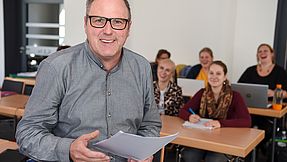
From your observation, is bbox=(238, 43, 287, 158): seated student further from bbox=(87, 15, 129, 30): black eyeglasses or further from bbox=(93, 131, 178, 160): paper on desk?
bbox=(87, 15, 129, 30): black eyeglasses

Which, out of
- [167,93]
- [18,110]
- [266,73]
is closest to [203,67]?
[266,73]

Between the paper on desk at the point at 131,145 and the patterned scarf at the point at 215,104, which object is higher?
the paper on desk at the point at 131,145

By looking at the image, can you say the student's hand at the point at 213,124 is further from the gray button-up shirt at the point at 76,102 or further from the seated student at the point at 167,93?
the gray button-up shirt at the point at 76,102

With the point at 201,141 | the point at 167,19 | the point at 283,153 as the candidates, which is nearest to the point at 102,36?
the point at 201,141

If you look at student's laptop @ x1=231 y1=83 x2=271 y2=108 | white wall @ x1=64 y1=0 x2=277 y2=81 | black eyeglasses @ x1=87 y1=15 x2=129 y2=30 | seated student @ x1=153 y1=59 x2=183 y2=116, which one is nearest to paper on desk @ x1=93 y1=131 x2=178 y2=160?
Answer: black eyeglasses @ x1=87 y1=15 x2=129 y2=30

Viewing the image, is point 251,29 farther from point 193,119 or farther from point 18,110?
point 18,110

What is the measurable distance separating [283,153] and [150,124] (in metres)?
2.78

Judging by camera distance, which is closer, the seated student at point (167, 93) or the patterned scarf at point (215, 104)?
the patterned scarf at point (215, 104)

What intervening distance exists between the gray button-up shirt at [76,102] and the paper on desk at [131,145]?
7 centimetres

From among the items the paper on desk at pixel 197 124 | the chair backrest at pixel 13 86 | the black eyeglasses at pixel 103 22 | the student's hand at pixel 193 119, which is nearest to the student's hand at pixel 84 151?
the black eyeglasses at pixel 103 22

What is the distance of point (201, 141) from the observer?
8.84ft

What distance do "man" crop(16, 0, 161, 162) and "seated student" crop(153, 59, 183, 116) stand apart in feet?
7.93

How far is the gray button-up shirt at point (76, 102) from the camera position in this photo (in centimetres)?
129

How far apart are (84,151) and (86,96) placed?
23 cm
